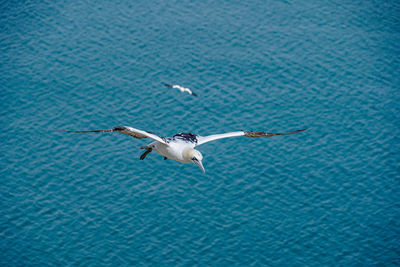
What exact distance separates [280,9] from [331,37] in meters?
12.6

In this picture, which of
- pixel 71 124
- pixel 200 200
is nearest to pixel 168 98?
pixel 71 124

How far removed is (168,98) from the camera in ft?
341

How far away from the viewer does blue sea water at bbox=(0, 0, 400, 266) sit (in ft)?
272

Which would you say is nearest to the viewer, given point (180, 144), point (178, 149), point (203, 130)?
point (178, 149)

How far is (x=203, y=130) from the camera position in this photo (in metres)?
97.0

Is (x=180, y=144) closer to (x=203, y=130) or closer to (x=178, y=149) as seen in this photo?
(x=178, y=149)

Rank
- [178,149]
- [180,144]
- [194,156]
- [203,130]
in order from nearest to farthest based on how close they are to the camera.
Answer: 1. [194,156]
2. [178,149]
3. [180,144]
4. [203,130]

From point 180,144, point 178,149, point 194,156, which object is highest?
point 180,144

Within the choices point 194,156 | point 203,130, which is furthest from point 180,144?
point 203,130

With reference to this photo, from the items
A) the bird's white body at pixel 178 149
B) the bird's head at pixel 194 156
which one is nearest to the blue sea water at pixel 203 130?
the bird's white body at pixel 178 149

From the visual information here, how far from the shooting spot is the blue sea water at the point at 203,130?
8294 centimetres

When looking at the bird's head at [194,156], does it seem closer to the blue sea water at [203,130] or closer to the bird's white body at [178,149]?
the bird's white body at [178,149]

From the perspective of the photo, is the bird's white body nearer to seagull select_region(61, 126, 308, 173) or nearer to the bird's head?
seagull select_region(61, 126, 308, 173)

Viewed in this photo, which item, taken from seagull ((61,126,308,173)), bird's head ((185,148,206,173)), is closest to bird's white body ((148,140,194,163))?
seagull ((61,126,308,173))
